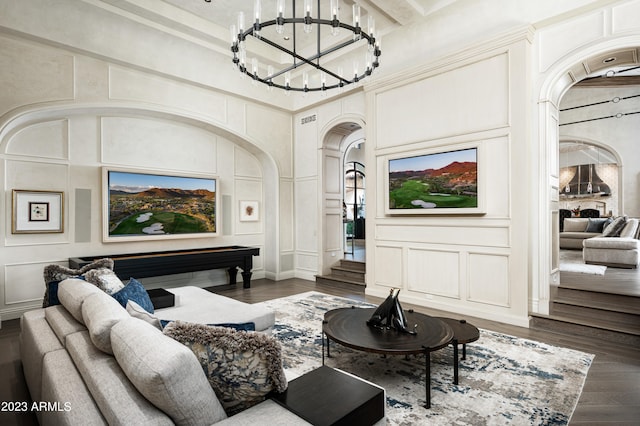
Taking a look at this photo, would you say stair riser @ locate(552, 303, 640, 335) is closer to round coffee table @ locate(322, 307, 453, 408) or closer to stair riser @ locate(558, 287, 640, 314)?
stair riser @ locate(558, 287, 640, 314)

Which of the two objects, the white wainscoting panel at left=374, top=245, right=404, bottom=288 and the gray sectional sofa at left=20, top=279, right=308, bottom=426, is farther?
the white wainscoting panel at left=374, top=245, right=404, bottom=288

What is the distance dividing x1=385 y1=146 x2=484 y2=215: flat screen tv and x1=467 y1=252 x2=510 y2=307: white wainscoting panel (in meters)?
0.64

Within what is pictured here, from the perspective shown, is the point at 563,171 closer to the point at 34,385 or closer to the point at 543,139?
the point at 543,139

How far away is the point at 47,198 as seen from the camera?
15.4ft

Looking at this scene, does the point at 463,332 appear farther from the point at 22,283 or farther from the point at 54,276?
the point at 22,283

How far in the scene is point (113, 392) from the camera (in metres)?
1.25

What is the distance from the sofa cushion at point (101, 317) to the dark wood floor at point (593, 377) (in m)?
1.14

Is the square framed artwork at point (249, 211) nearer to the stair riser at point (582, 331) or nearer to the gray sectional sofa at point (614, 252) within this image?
the stair riser at point (582, 331)

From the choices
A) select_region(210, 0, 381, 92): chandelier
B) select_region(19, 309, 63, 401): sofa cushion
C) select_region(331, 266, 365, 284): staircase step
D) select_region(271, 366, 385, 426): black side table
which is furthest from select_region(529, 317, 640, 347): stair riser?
select_region(19, 309, 63, 401): sofa cushion

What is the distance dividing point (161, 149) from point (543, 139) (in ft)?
19.0

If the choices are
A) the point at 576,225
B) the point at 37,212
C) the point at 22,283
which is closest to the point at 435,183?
the point at 37,212

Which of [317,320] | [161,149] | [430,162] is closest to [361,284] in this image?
[317,320]

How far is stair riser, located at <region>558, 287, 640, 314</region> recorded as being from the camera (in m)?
3.80

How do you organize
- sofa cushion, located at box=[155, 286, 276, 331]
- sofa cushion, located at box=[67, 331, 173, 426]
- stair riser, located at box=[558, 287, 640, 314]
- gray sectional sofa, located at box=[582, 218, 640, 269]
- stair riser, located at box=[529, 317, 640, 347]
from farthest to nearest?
gray sectional sofa, located at box=[582, 218, 640, 269] → stair riser, located at box=[558, 287, 640, 314] → stair riser, located at box=[529, 317, 640, 347] → sofa cushion, located at box=[155, 286, 276, 331] → sofa cushion, located at box=[67, 331, 173, 426]
